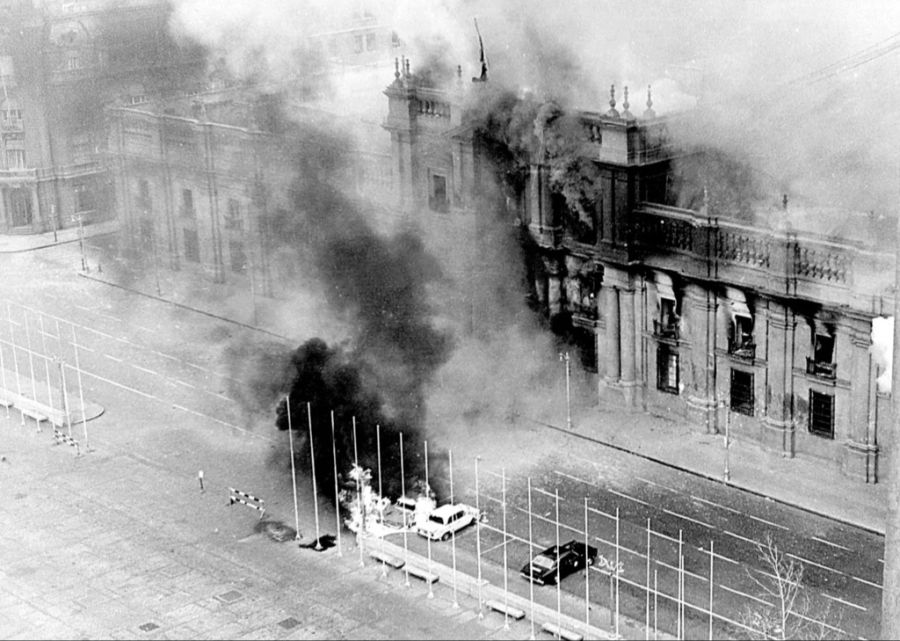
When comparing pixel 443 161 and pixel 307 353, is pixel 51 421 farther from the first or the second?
pixel 443 161

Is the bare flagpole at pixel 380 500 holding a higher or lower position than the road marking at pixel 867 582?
higher

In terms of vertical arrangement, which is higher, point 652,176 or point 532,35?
point 532,35

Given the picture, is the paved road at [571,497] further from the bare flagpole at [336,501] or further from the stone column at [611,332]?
the stone column at [611,332]

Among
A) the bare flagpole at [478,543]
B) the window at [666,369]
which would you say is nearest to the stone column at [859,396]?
the window at [666,369]

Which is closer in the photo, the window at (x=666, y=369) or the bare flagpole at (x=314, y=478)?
the bare flagpole at (x=314, y=478)

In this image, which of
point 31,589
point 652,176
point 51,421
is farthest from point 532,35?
point 31,589

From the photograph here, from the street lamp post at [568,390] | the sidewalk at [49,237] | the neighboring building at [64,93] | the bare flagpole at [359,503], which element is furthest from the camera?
the sidewalk at [49,237]
